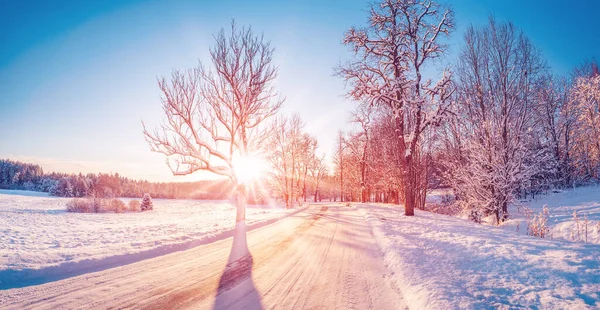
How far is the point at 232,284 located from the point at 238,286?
0.53 ft

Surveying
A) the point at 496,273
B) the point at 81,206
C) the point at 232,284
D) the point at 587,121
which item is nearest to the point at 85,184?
the point at 81,206

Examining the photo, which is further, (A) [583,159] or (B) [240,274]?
(A) [583,159]

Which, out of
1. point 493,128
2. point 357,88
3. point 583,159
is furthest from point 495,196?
point 583,159

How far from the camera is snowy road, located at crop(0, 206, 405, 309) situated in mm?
4137

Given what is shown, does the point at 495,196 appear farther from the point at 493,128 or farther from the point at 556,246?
the point at 556,246

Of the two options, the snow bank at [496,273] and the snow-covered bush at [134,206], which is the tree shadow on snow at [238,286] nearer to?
the snow bank at [496,273]

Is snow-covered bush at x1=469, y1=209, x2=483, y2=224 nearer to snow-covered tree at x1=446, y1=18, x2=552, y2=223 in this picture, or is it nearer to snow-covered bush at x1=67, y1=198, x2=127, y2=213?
snow-covered tree at x1=446, y1=18, x2=552, y2=223

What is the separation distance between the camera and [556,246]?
6152 millimetres

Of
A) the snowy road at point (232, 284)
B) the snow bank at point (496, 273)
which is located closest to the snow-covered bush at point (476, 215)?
the snow bank at point (496, 273)

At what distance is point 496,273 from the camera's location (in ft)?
16.1

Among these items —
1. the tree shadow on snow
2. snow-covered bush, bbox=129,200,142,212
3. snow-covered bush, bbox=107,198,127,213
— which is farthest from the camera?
snow-covered bush, bbox=129,200,142,212

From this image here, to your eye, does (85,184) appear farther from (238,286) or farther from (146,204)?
(238,286)

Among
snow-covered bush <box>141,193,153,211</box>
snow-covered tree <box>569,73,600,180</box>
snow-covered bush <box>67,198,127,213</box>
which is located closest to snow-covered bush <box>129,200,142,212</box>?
snow-covered bush <box>141,193,153,211</box>

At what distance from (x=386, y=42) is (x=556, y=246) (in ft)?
42.6
